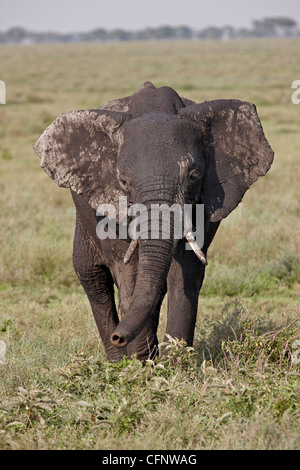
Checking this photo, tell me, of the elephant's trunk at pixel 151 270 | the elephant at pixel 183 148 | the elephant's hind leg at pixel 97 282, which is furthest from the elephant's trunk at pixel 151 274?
the elephant's hind leg at pixel 97 282

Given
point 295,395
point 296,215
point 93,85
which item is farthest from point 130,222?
point 93,85

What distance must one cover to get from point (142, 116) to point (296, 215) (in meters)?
5.65

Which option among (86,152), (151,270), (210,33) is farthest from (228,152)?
(210,33)

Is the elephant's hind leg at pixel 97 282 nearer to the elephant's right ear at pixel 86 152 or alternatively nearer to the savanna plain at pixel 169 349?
the savanna plain at pixel 169 349

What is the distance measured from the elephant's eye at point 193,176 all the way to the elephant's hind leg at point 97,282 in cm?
143

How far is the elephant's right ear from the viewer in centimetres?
438

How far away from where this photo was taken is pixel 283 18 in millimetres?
124938

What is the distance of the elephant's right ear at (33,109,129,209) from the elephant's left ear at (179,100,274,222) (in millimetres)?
495

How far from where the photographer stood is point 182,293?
14.7ft

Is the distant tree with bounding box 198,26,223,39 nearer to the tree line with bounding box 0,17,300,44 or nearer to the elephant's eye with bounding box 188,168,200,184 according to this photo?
the tree line with bounding box 0,17,300,44

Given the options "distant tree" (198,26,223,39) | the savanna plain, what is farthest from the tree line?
the savanna plain

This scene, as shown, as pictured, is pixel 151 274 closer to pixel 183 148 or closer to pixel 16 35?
pixel 183 148

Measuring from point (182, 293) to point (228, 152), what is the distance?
2.97 feet

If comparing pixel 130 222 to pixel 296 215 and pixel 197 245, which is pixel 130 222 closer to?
pixel 197 245
